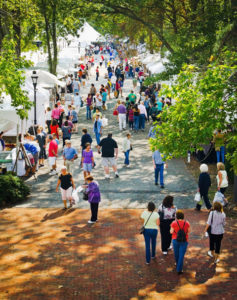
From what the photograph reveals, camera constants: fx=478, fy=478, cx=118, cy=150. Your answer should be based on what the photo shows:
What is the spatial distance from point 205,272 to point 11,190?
6.94 meters

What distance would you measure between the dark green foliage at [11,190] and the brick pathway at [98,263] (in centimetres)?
108

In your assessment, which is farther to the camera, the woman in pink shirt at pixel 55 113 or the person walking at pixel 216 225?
the woman in pink shirt at pixel 55 113

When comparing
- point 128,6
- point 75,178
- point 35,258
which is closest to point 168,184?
point 75,178

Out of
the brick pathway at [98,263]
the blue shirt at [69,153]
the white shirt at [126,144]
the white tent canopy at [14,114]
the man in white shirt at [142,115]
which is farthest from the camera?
the man in white shirt at [142,115]

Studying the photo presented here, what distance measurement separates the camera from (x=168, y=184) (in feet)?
53.0

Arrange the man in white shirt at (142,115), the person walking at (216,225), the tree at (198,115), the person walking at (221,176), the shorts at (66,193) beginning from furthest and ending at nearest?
the man in white shirt at (142,115) → the shorts at (66,193) → the person walking at (221,176) → the tree at (198,115) → the person walking at (216,225)

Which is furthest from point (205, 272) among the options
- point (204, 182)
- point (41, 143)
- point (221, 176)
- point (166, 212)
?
point (41, 143)

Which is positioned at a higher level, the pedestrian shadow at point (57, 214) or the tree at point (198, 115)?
the tree at point (198, 115)

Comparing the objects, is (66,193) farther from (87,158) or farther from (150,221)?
(150,221)

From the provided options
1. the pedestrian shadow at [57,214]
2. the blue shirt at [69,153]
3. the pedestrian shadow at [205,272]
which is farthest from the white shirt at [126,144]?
the pedestrian shadow at [205,272]

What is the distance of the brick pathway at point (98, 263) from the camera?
8.73 meters

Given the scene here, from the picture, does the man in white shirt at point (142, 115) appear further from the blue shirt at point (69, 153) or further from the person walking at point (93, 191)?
the person walking at point (93, 191)

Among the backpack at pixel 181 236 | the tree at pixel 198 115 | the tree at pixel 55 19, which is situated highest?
the tree at pixel 55 19

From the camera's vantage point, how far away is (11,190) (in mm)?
14281
